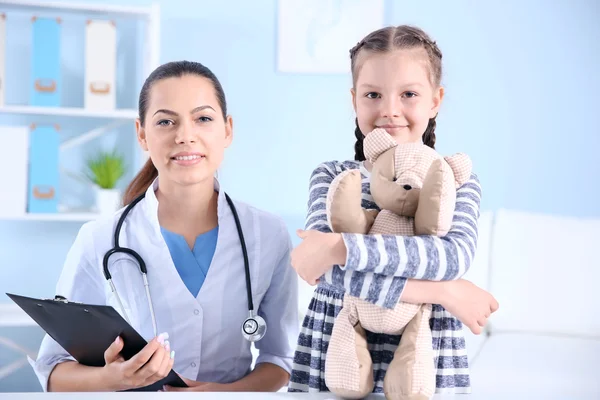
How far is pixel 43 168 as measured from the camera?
8.09ft

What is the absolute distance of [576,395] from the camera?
1785 mm

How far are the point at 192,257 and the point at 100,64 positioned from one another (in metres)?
1.52

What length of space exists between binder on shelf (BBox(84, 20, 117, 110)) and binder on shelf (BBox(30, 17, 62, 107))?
11cm

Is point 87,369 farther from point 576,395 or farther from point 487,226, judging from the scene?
point 487,226

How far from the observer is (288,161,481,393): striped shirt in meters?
0.76

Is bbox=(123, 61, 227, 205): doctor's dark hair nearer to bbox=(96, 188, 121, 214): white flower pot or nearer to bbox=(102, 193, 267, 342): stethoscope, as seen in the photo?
bbox=(102, 193, 267, 342): stethoscope

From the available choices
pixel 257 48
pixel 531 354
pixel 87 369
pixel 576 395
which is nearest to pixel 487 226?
pixel 531 354

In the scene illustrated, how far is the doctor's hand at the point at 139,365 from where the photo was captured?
39.3 inches

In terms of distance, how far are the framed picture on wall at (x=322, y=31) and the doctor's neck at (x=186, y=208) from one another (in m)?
1.64

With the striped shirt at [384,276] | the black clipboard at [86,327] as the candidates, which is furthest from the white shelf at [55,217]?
the striped shirt at [384,276]

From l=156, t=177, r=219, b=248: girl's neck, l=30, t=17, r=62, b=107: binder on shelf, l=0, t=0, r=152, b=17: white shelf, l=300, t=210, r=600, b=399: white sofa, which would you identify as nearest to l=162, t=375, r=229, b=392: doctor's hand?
l=156, t=177, r=219, b=248: girl's neck

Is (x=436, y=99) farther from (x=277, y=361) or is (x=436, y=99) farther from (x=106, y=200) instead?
(x=106, y=200)

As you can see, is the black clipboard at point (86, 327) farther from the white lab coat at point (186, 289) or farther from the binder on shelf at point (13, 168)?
the binder on shelf at point (13, 168)

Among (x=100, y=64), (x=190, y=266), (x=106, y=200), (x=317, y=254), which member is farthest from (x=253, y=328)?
(x=100, y=64)
